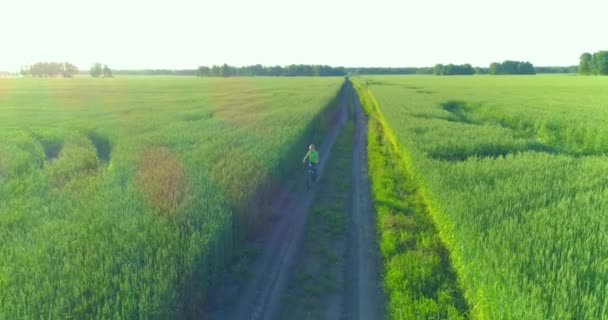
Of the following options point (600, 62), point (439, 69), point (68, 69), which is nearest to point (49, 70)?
point (68, 69)

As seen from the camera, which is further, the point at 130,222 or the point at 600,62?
the point at 600,62

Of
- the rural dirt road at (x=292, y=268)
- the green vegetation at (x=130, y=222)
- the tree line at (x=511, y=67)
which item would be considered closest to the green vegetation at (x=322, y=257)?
the rural dirt road at (x=292, y=268)

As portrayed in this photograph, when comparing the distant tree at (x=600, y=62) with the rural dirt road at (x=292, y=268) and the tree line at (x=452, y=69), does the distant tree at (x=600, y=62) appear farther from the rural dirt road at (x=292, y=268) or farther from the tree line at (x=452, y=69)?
the rural dirt road at (x=292, y=268)

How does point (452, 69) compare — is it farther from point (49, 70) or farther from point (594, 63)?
point (49, 70)

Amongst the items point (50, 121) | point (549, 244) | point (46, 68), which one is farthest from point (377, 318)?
point (46, 68)

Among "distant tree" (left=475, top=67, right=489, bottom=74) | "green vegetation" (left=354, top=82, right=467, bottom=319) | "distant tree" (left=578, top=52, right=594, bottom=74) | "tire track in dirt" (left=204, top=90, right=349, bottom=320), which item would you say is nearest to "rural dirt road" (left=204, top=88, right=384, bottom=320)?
"tire track in dirt" (left=204, top=90, right=349, bottom=320)

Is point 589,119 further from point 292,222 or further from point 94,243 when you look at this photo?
point 94,243
